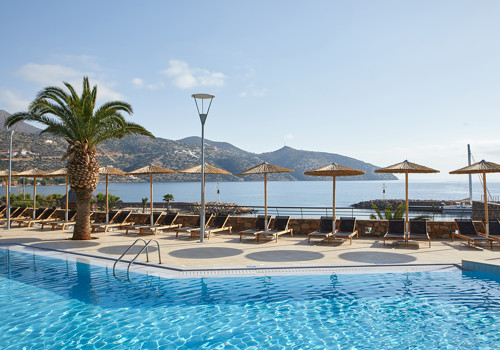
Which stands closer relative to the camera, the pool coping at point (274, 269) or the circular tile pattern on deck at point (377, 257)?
the pool coping at point (274, 269)

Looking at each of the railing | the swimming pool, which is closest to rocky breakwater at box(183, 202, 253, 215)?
the railing

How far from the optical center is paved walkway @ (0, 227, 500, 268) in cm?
866

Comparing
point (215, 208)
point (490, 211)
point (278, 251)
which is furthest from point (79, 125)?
point (215, 208)

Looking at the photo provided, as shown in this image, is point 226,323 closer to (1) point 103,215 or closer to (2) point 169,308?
(2) point 169,308

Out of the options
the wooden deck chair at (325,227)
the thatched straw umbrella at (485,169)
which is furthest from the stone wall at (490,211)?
the wooden deck chair at (325,227)

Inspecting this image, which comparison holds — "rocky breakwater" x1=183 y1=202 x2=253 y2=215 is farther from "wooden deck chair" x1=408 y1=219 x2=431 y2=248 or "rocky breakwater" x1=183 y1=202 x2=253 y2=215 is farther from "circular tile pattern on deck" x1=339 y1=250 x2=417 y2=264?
"wooden deck chair" x1=408 y1=219 x2=431 y2=248

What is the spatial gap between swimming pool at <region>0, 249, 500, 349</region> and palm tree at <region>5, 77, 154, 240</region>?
5.05 meters

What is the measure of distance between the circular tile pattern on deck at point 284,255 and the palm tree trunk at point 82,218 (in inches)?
257

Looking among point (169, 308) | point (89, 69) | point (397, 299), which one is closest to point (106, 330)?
point (169, 308)

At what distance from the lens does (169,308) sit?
612 centimetres

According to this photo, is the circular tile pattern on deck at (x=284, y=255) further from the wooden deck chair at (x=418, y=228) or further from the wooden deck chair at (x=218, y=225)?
the wooden deck chair at (x=218, y=225)

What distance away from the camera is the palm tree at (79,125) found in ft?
41.5

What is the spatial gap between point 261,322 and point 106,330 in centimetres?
226

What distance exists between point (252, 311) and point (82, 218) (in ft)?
30.1
